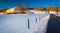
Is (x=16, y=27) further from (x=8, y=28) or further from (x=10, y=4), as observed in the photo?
(x=10, y=4)

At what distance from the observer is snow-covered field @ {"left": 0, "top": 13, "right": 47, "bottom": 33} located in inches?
67.6

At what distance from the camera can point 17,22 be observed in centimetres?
177

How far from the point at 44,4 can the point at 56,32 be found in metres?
0.44

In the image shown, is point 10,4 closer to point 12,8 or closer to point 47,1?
point 12,8

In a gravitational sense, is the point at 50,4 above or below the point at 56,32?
above

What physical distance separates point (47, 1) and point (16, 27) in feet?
1.95

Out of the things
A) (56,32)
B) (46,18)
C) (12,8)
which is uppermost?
(12,8)

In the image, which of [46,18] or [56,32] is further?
[46,18]

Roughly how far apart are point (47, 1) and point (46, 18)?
26 centimetres

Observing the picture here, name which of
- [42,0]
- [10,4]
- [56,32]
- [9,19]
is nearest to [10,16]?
[9,19]

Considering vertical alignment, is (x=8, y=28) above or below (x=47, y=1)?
below

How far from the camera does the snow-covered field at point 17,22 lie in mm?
1717

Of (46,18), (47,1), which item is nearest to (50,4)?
(47,1)

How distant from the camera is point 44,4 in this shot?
1.77 meters
